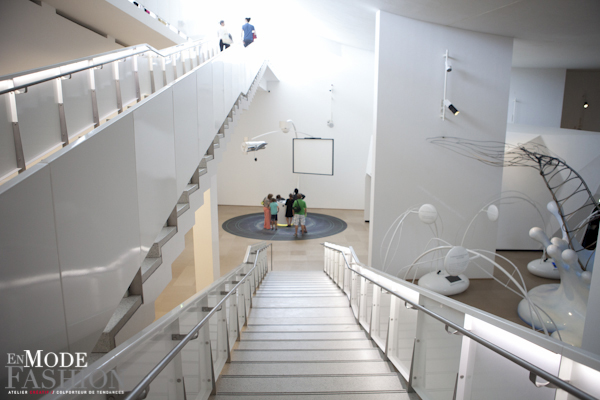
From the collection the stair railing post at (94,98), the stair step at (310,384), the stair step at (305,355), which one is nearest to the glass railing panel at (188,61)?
the stair railing post at (94,98)

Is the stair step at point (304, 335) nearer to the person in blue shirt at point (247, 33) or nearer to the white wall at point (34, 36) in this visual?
the white wall at point (34, 36)

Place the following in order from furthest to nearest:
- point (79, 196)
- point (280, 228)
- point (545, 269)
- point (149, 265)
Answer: point (280, 228), point (545, 269), point (149, 265), point (79, 196)

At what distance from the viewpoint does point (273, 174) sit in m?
17.8

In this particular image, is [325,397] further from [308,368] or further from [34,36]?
[34,36]

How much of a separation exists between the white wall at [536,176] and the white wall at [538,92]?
2431 mm

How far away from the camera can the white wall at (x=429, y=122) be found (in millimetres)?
8297

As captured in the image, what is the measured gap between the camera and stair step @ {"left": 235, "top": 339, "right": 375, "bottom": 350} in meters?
3.71

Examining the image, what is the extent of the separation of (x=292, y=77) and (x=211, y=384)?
53.4 feet

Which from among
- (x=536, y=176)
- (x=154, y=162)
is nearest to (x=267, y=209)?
(x=536, y=176)

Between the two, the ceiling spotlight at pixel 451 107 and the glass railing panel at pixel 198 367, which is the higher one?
the ceiling spotlight at pixel 451 107

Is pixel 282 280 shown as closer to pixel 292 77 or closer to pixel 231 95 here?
pixel 231 95

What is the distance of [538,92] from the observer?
13.1 metres

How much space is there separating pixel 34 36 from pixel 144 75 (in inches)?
124

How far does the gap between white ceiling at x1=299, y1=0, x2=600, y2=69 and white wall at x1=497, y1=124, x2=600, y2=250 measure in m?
2.37
